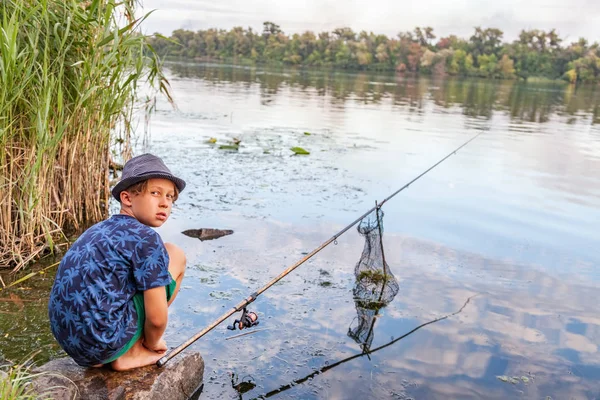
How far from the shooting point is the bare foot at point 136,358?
2883mm

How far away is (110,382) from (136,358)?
0.58 ft

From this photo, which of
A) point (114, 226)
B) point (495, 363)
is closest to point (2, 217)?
point (114, 226)

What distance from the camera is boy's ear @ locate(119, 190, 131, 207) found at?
9.11ft

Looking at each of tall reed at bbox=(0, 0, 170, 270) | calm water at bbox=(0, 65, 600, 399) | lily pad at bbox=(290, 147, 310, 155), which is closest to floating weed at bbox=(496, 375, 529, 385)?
calm water at bbox=(0, 65, 600, 399)

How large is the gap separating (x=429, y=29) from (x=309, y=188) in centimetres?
8474

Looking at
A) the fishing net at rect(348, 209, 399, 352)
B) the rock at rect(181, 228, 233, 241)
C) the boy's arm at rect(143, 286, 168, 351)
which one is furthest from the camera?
the rock at rect(181, 228, 233, 241)

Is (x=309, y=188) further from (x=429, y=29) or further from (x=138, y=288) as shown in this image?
(x=429, y=29)

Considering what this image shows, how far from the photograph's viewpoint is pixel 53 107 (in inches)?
188

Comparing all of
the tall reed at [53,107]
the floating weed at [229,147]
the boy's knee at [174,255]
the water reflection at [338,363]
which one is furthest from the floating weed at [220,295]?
the floating weed at [229,147]

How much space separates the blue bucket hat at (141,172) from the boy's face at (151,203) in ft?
0.14

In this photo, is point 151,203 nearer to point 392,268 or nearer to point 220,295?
point 220,295

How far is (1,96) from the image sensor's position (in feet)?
13.5

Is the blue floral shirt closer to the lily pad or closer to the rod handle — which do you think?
the rod handle

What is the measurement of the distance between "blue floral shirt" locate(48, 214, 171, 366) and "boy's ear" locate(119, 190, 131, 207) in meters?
0.12
